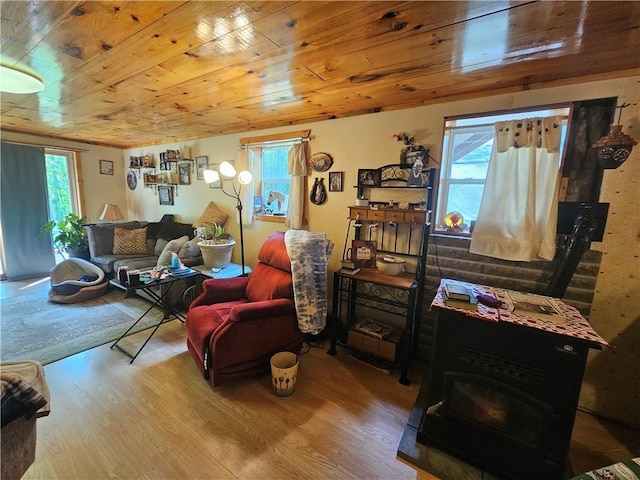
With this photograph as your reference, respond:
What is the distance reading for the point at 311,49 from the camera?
4.60 ft

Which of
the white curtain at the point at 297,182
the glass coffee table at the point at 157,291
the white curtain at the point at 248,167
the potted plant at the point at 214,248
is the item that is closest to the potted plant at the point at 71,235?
the glass coffee table at the point at 157,291

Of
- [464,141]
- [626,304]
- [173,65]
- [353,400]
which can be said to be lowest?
[353,400]

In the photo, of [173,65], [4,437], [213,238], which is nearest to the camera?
[4,437]

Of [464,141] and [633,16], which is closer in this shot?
[633,16]

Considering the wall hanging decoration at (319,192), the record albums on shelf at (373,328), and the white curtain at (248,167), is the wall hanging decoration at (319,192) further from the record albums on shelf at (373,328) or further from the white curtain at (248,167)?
the record albums on shelf at (373,328)

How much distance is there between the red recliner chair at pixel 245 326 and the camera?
185 cm

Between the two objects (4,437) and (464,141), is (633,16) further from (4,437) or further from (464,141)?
(4,437)

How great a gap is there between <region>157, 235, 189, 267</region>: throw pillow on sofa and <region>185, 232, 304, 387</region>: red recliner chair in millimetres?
1161

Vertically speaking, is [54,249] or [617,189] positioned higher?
[617,189]

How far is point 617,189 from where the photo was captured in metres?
1.62

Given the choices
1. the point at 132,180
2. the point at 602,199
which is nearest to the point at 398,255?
the point at 602,199

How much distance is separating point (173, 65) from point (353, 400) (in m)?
2.51

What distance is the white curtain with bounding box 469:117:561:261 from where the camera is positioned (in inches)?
68.4

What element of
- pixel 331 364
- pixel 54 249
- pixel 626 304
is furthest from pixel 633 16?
pixel 54 249
